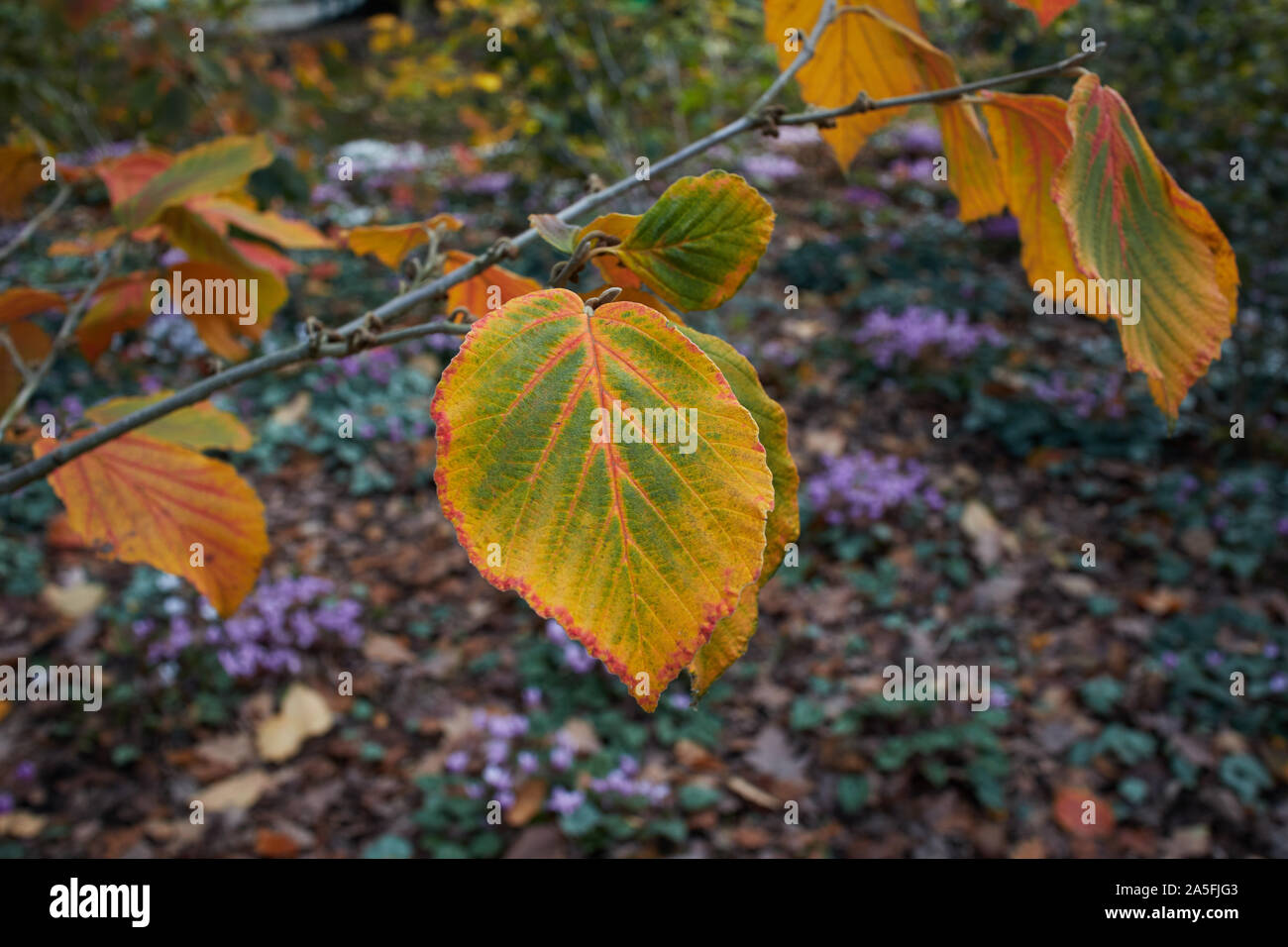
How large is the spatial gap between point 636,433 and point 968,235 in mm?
5626

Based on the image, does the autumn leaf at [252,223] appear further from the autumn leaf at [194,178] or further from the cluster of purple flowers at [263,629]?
the cluster of purple flowers at [263,629]

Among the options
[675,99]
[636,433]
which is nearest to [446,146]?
[675,99]

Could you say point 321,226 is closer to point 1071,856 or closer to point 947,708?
point 947,708

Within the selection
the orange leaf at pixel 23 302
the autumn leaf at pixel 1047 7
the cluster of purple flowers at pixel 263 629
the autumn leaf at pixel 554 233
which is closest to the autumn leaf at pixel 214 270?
the orange leaf at pixel 23 302

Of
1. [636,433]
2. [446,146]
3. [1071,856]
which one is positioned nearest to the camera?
[636,433]

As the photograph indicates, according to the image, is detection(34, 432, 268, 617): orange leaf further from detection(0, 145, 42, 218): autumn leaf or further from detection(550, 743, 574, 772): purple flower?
detection(550, 743, 574, 772): purple flower

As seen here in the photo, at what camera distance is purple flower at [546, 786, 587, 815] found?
211 cm

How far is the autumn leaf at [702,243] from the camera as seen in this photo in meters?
0.51

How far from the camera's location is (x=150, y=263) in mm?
1054

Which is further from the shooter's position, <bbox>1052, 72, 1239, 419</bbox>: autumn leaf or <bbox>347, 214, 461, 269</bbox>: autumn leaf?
<bbox>347, 214, 461, 269</bbox>: autumn leaf

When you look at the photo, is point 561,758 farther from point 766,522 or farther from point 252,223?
point 766,522

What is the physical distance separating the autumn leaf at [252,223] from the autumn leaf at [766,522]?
0.54 metres

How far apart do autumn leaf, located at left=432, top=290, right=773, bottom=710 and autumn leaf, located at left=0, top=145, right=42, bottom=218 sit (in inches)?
38.9

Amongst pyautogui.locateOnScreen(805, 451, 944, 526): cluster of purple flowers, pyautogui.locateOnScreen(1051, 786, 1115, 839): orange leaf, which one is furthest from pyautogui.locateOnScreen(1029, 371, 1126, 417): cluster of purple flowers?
pyautogui.locateOnScreen(1051, 786, 1115, 839): orange leaf
